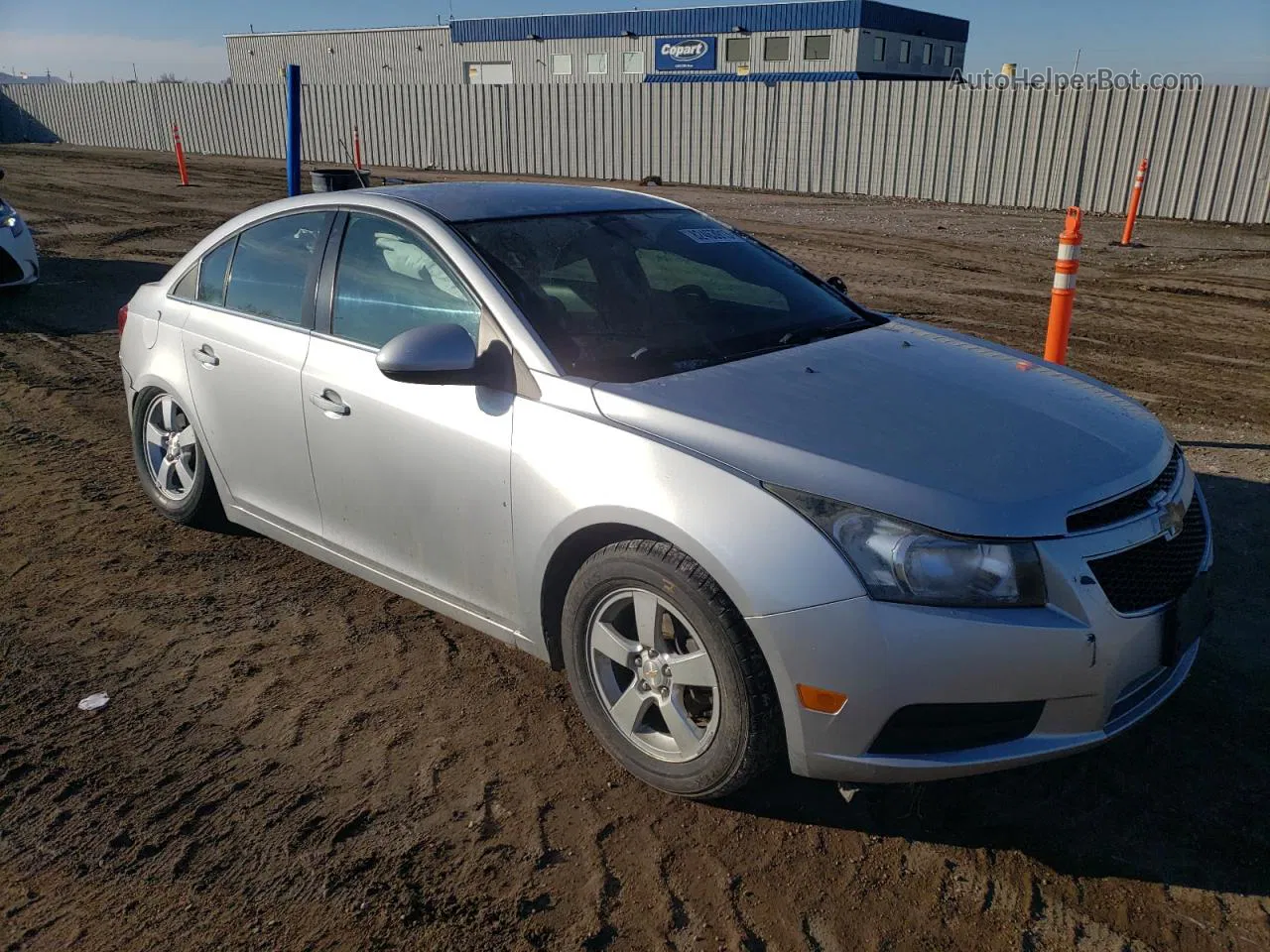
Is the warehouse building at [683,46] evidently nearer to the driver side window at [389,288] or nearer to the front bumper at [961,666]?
the driver side window at [389,288]

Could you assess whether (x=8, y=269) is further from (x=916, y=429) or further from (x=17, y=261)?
(x=916, y=429)

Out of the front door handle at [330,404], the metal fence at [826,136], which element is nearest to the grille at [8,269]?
the front door handle at [330,404]

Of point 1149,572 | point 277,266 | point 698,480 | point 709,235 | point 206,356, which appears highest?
point 709,235

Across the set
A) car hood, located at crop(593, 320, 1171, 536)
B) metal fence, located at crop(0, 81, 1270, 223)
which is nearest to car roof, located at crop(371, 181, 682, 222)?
car hood, located at crop(593, 320, 1171, 536)

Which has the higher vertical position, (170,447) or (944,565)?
(944,565)

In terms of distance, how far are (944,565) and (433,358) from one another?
1.70 metres

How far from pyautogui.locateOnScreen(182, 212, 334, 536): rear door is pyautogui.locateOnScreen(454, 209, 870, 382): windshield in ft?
2.98

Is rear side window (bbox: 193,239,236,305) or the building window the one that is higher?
the building window

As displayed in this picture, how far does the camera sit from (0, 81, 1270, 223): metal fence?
715 inches

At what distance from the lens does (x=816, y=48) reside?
3922 cm

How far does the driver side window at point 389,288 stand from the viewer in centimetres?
362

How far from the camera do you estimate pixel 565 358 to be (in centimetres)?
333

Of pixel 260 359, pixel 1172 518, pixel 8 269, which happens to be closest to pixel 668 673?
pixel 1172 518

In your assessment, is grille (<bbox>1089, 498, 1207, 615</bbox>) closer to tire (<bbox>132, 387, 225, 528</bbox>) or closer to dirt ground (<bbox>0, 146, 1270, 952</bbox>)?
dirt ground (<bbox>0, 146, 1270, 952</bbox>)
